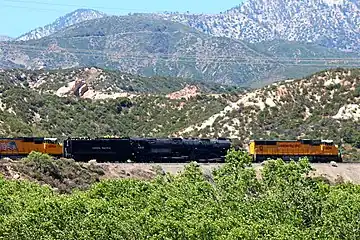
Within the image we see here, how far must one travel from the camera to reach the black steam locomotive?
251 feet

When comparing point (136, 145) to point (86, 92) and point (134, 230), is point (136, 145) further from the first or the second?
point (86, 92)

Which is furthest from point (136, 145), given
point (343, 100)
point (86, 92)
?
point (86, 92)

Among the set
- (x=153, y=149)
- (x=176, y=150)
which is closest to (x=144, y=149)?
(x=153, y=149)

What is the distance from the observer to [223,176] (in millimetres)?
55250

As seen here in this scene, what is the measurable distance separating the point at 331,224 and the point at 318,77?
288ft

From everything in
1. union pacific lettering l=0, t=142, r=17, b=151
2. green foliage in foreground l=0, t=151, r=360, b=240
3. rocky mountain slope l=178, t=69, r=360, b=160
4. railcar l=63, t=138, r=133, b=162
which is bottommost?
rocky mountain slope l=178, t=69, r=360, b=160

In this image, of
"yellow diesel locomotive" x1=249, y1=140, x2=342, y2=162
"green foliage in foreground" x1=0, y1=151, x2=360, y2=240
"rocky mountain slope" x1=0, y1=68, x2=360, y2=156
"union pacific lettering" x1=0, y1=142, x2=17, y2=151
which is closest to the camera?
"green foliage in foreground" x1=0, y1=151, x2=360, y2=240

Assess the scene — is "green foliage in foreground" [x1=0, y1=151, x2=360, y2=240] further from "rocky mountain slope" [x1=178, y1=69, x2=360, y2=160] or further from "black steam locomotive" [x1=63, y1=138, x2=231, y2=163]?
"rocky mountain slope" [x1=178, y1=69, x2=360, y2=160]

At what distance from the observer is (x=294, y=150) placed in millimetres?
87312

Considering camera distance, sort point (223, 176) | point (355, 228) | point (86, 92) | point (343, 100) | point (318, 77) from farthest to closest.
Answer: point (86, 92)
point (318, 77)
point (343, 100)
point (223, 176)
point (355, 228)

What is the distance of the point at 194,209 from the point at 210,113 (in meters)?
87.0

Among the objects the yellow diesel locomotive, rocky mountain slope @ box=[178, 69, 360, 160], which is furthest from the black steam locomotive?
rocky mountain slope @ box=[178, 69, 360, 160]

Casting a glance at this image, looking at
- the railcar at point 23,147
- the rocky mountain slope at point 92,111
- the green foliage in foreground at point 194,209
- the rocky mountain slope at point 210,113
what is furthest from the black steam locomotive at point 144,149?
the rocky mountain slope at point 92,111

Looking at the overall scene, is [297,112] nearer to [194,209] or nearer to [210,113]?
[210,113]
